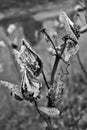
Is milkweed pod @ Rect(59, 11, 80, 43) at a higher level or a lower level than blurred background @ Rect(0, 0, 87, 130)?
higher

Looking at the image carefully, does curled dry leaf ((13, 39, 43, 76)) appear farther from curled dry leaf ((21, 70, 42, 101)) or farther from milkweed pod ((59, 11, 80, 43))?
milkweed pod ((59, 11, 80, 43))

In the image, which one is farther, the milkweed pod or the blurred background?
the blurred background

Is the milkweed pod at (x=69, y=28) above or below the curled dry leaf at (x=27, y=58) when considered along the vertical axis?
above

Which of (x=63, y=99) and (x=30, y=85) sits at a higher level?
(x=30, y=85)

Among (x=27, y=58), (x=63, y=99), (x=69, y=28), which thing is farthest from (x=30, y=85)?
(x=63, y=99)

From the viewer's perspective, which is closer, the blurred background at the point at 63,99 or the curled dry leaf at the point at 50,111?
the curled dry leaf at the point at 50,111

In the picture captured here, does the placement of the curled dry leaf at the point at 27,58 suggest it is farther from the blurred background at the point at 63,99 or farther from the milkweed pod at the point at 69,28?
the blurred background at the point at 63,99

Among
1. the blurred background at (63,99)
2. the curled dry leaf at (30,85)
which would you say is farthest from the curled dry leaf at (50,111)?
the blurred background at (63,99)

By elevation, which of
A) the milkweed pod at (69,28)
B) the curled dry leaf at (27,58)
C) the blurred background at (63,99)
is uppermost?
the milkweed pod at (69,28)

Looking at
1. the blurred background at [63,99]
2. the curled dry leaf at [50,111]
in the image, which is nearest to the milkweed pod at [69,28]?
the blurred background at [63,99]

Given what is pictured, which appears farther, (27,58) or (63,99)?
(63,99)

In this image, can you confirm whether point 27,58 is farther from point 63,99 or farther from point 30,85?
point 63,99

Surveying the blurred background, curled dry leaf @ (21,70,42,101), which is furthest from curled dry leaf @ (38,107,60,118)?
the blurred background
